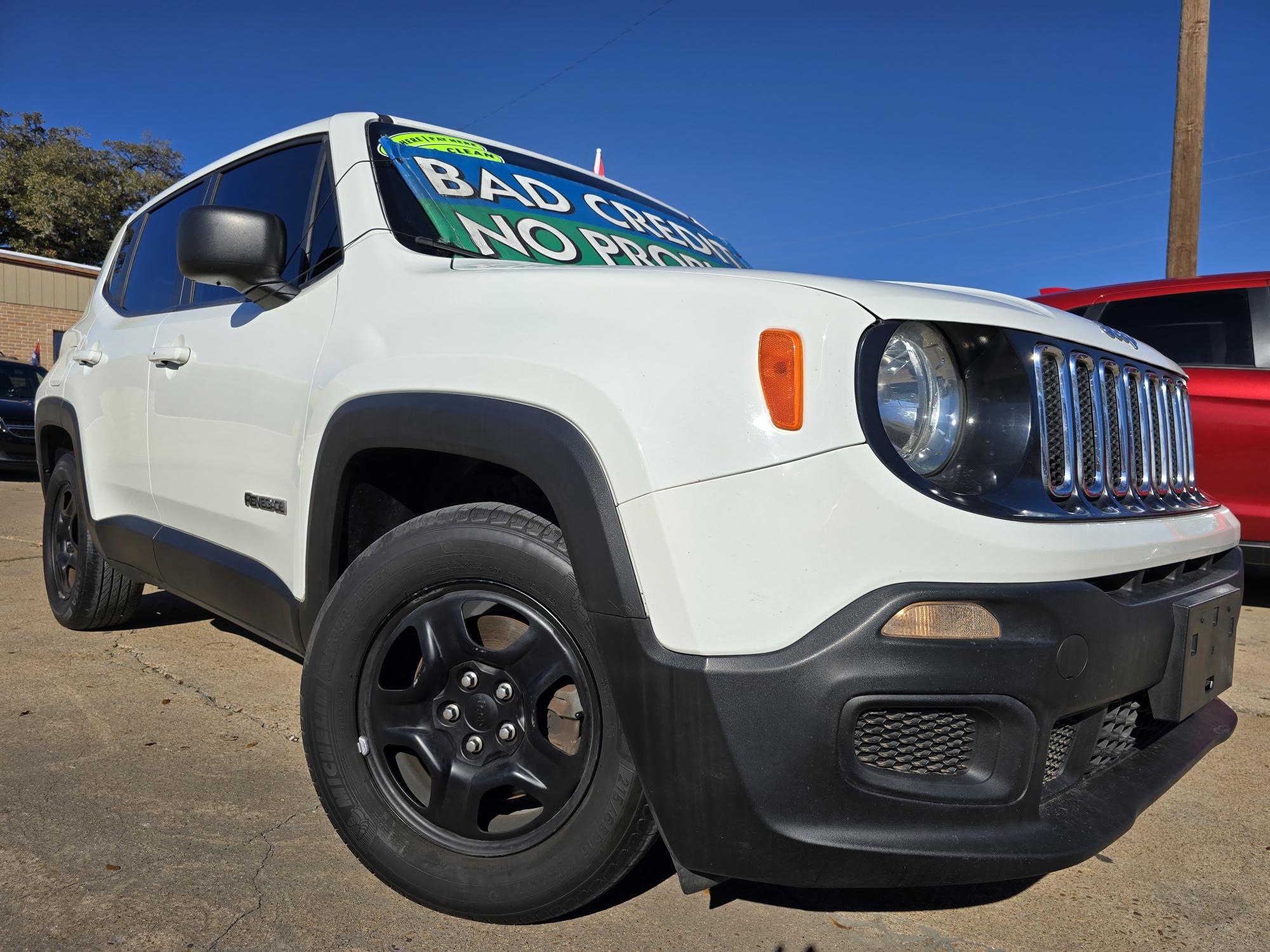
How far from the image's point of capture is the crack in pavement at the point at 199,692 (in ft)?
9.96

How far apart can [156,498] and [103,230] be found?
3461cm

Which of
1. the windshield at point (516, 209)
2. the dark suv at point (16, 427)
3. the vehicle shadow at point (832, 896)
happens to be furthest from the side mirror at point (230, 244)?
the dark suv at point (16, 427)

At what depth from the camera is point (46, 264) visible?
80.6ft

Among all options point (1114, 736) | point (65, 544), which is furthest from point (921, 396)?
point (65, 544)

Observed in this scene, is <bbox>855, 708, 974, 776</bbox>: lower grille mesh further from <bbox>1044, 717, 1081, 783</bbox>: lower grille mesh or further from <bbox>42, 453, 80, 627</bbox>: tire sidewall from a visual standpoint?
<bbox>42, 453, 80, 627</bbox>: tire sidewall

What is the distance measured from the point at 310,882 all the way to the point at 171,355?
1.65m

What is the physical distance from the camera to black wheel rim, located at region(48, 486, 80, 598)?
4.04 meters

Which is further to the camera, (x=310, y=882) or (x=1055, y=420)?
(x=310, y=882)

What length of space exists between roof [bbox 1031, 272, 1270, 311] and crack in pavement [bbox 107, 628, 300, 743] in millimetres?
3828

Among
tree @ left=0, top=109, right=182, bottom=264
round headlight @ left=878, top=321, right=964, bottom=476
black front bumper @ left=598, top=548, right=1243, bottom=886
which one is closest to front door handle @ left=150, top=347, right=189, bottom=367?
black front bumper @ left=598, top=548, right=1243, bottom=886

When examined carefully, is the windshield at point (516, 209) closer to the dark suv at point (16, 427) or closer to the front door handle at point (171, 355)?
the front door handle at point (171, 355)

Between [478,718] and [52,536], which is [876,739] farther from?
[52,536]

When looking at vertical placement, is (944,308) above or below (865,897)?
above

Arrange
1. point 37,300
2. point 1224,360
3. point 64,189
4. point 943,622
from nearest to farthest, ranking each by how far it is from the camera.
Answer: point 943,622 → point 1224,360 → point 37,300 → point 64,189
